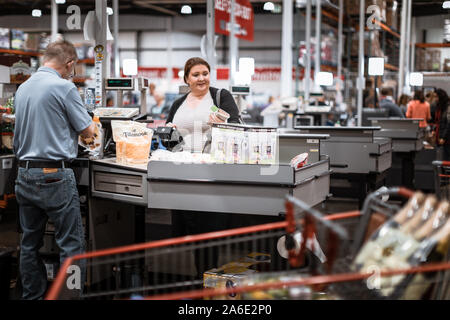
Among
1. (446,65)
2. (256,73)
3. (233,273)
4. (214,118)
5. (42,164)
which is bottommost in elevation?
(233,273)

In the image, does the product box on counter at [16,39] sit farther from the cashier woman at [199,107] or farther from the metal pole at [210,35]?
the cashier woman at [199,107]

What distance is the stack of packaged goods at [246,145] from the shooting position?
3650mm

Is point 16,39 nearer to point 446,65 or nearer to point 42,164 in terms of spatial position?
point 446,65

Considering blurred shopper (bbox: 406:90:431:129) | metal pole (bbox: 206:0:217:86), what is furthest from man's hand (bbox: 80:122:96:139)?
blurred shopper (bbox: 406:90:431:129)

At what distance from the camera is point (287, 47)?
464 inches

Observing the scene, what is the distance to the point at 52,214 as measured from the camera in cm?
373

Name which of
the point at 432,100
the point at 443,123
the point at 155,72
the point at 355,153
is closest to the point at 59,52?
the point at 355,153

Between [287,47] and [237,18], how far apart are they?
1.71 metres

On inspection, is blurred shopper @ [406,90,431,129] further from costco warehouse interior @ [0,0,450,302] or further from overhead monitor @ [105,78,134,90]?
overhead monitor @ [105,78,134,90]

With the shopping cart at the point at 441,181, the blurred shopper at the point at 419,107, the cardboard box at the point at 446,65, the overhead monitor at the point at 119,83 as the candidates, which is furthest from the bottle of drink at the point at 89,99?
the blurred shopper at the point at 419,107

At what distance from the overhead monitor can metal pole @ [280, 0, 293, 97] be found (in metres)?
6.77

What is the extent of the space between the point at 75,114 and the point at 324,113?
6.94m

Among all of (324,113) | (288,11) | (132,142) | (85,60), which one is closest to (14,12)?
(85,60)
